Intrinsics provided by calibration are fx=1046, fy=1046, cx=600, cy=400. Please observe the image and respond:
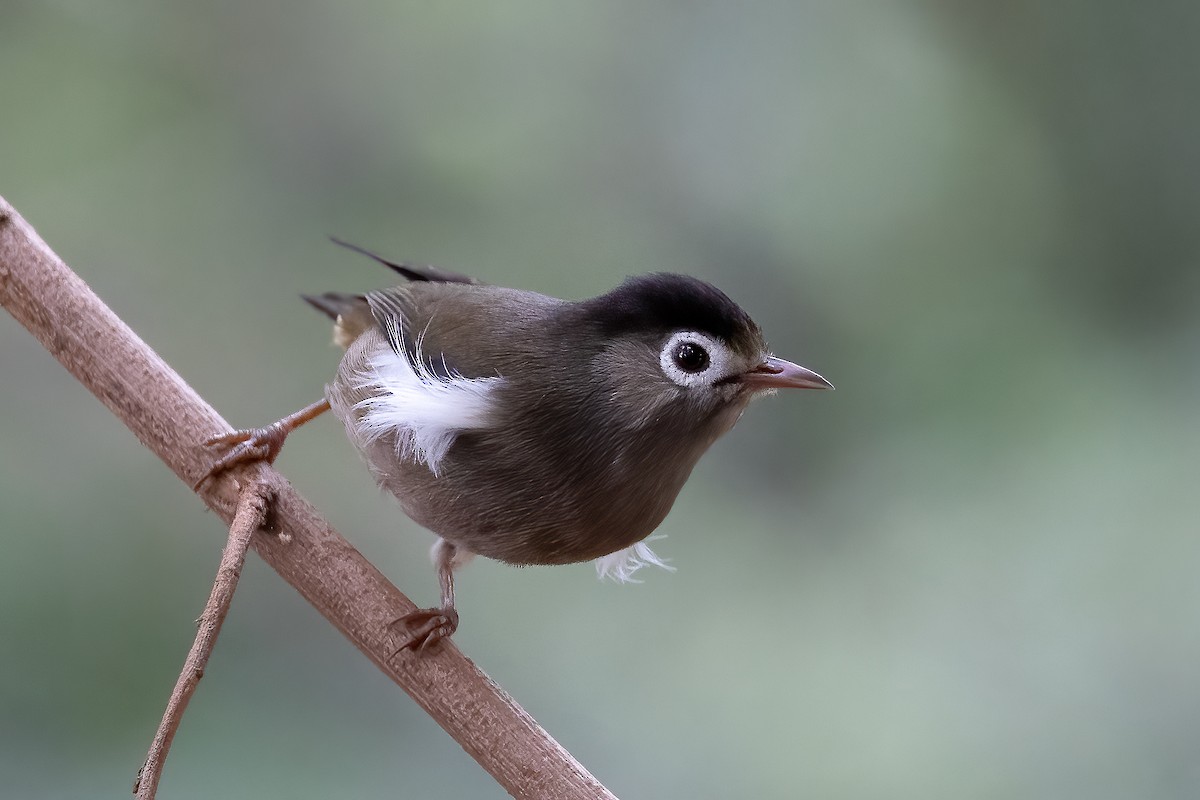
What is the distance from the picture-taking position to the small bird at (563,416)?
1.69m

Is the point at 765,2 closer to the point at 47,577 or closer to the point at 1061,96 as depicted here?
the point at 1061,96

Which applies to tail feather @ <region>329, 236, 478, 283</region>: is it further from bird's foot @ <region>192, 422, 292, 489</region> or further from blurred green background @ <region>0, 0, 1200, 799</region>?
blurred green background @ <region>0, 0, 1200, 799</region>

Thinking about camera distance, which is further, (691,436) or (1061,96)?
(1061,96)

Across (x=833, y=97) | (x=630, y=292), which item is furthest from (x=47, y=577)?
(x=833, y=97)

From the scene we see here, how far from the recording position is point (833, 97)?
309 cm

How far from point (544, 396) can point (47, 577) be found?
5.13 feet

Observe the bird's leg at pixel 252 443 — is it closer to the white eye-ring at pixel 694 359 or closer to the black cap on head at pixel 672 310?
the black cap on head at pixel 672 310

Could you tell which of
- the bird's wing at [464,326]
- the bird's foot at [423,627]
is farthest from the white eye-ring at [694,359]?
the bird's foot at [423,627]

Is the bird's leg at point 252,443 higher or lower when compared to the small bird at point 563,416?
lower

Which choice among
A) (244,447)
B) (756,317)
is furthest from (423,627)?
(756,317)

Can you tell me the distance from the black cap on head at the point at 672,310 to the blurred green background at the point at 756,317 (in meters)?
1.17

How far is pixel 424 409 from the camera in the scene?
5.86ft

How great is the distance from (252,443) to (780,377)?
3.13 ft

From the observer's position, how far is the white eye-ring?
167 cm
